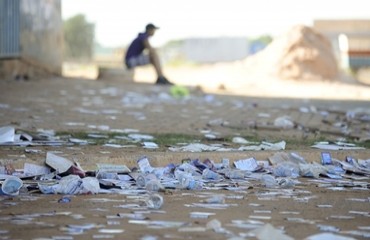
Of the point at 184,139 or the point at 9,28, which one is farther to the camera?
the point at 9,28

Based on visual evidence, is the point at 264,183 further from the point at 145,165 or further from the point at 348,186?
the point at 145,165

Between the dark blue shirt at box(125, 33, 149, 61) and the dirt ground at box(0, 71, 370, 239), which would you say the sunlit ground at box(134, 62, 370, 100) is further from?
the dirt ground at box(0, 71, 370, 239)

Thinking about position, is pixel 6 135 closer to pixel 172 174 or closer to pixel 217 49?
pixel 172 174

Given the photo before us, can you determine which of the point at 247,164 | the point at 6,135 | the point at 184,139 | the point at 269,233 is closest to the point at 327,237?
the point at 269,233

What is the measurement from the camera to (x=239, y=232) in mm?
3750

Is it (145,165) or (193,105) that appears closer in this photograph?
(145,165)

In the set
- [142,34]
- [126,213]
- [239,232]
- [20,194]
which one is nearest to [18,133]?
[20,194]

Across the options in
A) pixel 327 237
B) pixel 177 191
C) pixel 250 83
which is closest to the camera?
pixel 327 237

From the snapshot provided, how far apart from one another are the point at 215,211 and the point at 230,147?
2.52m

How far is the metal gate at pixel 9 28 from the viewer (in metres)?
13.8

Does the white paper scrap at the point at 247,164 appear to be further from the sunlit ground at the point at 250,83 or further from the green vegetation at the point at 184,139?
the sunlit ground at the point at 250,83

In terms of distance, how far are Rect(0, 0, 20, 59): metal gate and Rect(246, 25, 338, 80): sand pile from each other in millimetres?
10009

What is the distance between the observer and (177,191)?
198 inches

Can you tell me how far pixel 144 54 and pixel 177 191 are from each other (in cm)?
1227
